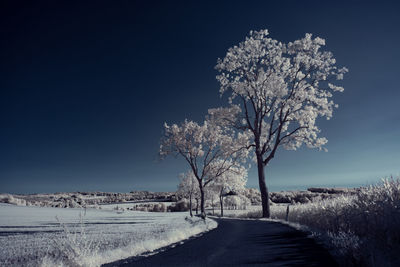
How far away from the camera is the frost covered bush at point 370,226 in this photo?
167 inches

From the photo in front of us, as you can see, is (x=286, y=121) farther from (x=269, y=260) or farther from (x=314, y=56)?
(x=269, y=260)

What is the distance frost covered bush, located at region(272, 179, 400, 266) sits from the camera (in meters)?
4.23

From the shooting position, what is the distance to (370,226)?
576 cm

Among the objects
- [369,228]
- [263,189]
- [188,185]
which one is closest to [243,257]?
[369,228]

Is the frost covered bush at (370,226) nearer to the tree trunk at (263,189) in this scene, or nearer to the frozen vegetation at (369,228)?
the frozen vegetation at (369,228)

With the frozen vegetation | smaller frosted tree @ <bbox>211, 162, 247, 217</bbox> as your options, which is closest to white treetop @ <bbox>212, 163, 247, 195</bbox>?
smaller frosted tree @ <bbox>211, 162, 247, 217</bbox>

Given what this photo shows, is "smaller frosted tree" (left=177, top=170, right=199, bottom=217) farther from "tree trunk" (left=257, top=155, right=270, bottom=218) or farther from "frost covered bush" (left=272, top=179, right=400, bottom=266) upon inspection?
"frost covered bush" (left=272, top=179, right=400, bottom=266)

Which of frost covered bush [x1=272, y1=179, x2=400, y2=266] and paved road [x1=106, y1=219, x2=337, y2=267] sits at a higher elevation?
frost covered bush [x1=272, y1=179, x2=400, y2=266]

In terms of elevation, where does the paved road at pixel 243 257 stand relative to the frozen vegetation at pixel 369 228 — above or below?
below

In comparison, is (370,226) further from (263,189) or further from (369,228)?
(263,189)

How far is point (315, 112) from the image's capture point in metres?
21.8

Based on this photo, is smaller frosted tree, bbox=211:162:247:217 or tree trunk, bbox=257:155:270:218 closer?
tree trunk, bbox=257:155:270:218

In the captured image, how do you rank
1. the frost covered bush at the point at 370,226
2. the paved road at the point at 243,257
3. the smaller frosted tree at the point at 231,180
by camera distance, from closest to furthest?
the frost covered bush at the point at 370,226 < the paved road at the point at 243,257 < the smaller frosted tree at the point at 231,180

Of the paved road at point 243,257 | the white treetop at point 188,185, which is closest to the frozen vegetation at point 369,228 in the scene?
the paved road at point 243,257
